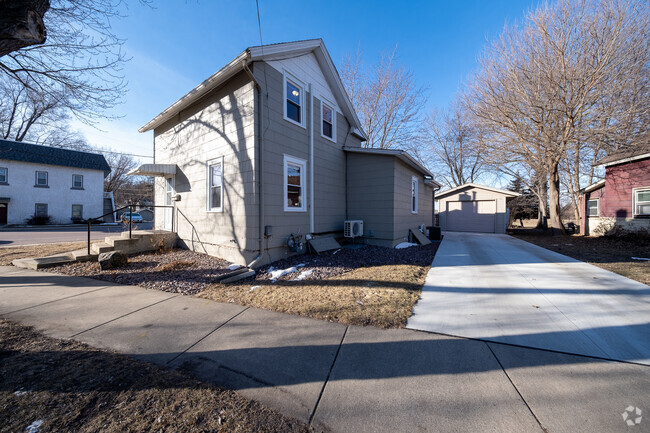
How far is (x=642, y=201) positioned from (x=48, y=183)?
40374 millimetres

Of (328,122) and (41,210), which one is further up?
(328,122)

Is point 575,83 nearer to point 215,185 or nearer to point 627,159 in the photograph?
point 627,159

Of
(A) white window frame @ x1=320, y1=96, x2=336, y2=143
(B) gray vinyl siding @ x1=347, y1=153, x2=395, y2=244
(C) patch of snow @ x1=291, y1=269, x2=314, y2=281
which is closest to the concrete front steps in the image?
(C) patch of snow @ x1=291, y1=269, x2=314, y2=281

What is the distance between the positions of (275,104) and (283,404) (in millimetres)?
6725

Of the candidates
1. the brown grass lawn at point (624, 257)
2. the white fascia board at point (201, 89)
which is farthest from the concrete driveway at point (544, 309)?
the white fascia board at point (201, 89)

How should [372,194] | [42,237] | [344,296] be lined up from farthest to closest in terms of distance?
1. [42,237]
2. [372,194]
3. [344,296]

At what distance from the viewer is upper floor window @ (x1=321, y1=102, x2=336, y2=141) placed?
28.7 feet

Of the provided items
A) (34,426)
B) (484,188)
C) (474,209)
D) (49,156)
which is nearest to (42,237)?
(49,156)

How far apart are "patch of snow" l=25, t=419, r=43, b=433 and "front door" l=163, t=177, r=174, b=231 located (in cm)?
831

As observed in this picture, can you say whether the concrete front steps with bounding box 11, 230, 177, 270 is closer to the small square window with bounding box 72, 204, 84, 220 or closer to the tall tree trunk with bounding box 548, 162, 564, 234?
the tall tree trunk with bounding box 548, 162, 564, 234

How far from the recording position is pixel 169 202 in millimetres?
9430

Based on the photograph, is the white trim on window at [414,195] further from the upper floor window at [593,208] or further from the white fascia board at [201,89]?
the upper floor window at [593,208]

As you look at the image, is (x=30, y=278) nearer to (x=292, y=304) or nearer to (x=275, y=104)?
(x=292, y=304)

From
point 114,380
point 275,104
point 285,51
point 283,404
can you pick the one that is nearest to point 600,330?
point 283,404
